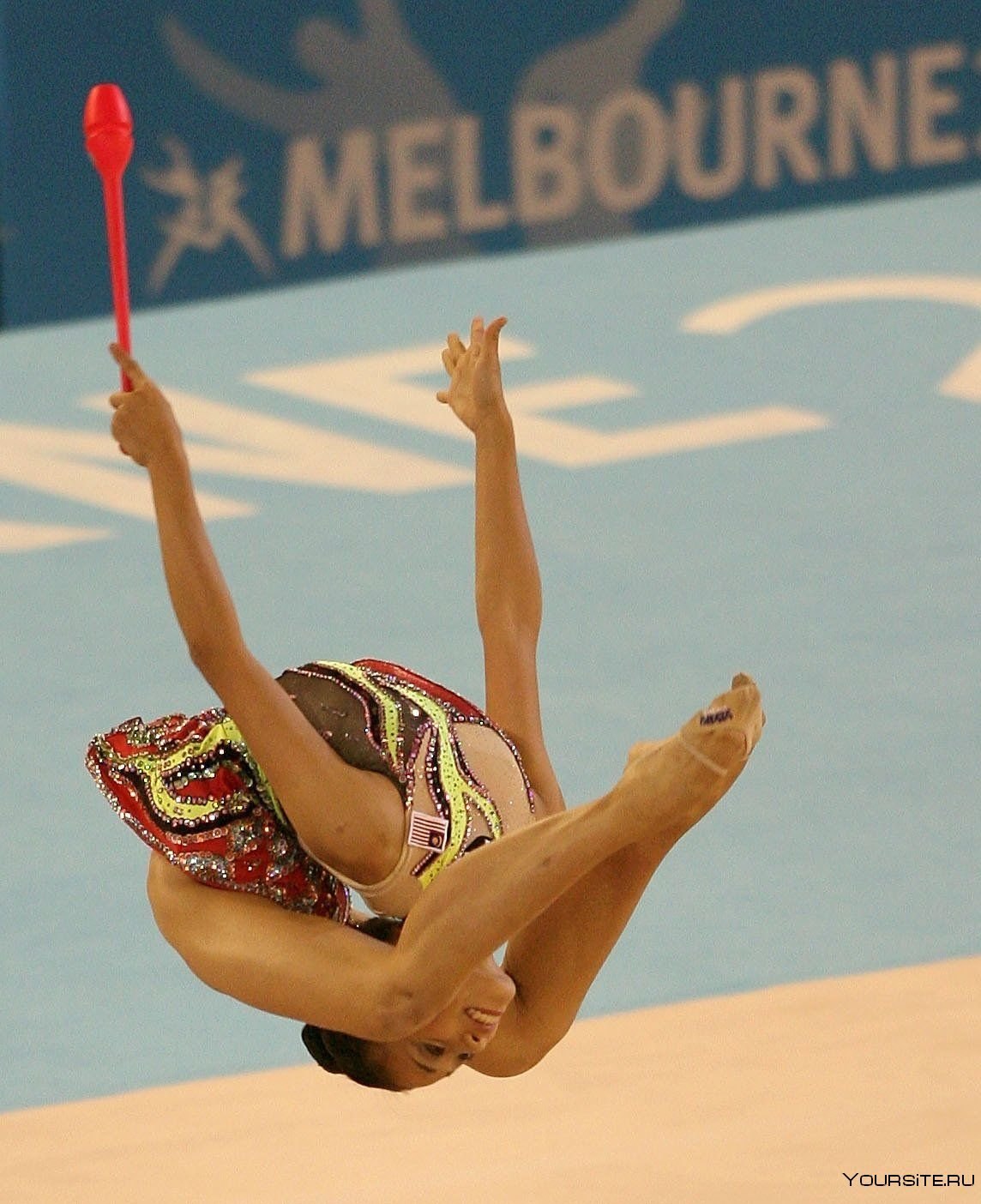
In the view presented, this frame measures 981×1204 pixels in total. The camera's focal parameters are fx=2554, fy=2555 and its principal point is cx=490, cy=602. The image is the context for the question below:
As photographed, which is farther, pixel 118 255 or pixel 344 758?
pixel 344 758

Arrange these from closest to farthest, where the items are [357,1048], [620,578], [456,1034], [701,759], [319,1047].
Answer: [701,759]
[456,1034]
[357,1048]
[319,1047]
[620,578]

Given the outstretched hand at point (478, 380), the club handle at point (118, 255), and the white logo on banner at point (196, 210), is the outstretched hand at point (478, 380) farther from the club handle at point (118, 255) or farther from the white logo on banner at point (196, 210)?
the white logo on banner at point (196, 210)

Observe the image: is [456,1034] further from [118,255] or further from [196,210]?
[196,210]

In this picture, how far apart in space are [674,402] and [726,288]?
1.08m

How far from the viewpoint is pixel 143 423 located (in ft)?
10.5

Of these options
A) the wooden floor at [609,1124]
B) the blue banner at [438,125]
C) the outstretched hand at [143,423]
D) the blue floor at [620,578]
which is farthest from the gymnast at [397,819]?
the blue banner at [438,125]

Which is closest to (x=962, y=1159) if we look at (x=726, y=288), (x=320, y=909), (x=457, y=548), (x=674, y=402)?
(x=320, y=909)

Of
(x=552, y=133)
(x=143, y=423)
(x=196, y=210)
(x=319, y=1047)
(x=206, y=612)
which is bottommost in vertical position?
(x=319, y=1047)

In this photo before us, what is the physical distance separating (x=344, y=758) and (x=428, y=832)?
158 mm

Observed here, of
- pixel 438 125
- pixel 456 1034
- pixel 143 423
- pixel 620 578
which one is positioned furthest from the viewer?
pixel 438 125

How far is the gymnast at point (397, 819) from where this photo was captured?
321 cm

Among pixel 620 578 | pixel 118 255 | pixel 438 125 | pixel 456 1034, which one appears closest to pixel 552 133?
pixel 438 125

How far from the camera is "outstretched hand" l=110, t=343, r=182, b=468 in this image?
3199 mm

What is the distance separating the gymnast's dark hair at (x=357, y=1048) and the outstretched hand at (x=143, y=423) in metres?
0.78
